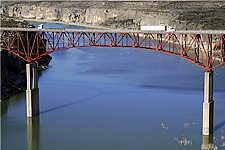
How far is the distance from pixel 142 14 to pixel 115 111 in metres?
78.1

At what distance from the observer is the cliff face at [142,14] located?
99.9m

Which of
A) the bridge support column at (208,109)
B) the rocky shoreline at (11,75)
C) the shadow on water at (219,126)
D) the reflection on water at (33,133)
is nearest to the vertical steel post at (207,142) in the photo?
the bridge support column at (208,109)

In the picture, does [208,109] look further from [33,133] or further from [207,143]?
[33,133]

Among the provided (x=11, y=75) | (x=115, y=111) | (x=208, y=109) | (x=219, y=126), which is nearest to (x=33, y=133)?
(x=115, y=111)

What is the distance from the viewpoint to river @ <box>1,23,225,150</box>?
3353 centimetres

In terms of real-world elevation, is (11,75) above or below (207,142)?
above

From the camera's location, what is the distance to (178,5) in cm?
14325

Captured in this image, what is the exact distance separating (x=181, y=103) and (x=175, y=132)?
8.07 metres

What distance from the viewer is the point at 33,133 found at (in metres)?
36.7

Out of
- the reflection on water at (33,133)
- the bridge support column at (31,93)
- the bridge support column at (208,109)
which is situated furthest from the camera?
the bridge support column at (31,93)

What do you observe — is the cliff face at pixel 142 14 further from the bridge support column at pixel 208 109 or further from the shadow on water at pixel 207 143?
the shadow on water at pixel 207 143

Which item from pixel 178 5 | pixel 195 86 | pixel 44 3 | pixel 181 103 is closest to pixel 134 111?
pixel 181 103

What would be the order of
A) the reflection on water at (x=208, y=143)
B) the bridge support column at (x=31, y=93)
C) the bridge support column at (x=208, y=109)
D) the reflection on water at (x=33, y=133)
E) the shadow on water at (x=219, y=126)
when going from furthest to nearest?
the bridge support column at (x=31, y=93) < the shadow on water at (x=219, y=126) < the reflection on water at (x=33, y=133) < the bridge support column at (x=208, y=109) < the reflection on water at (x=208, y=143)

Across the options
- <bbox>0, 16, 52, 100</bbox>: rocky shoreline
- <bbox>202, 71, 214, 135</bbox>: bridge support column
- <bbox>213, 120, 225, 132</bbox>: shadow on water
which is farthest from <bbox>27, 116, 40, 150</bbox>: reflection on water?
<bbox>213, 120, 225, 132</bbox>: shadow on water
